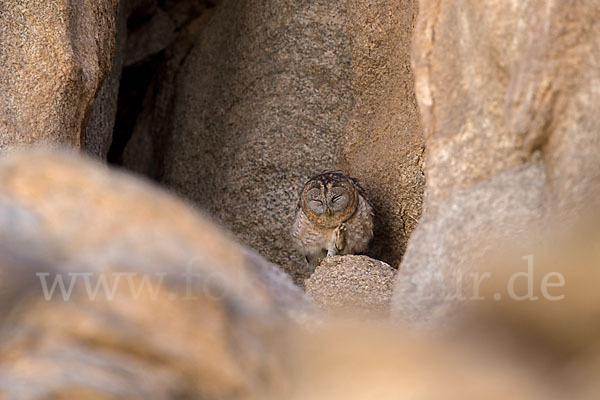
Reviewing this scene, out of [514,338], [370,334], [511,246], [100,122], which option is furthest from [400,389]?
[100,122]

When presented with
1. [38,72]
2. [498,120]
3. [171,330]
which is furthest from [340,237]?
[171,330]

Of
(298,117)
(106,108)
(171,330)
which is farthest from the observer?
(298,117)

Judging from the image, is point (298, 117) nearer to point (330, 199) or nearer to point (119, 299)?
point (330, 199)

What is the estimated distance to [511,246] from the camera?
263 centimetres

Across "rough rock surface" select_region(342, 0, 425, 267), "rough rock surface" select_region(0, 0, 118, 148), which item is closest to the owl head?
"rough rock surface" select_region(342, 0, 425, 267)

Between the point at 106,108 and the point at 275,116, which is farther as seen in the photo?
the point at 275,116

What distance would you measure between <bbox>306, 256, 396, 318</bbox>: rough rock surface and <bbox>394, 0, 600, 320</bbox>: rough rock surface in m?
1.15

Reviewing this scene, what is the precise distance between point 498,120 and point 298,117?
3670mm

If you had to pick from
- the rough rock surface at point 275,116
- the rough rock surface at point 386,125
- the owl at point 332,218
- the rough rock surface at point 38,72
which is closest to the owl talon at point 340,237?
the owl at point 332,218

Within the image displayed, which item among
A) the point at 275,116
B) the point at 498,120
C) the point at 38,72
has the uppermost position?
the point at 275,116

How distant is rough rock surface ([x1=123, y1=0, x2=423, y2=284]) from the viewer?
592 centimetres

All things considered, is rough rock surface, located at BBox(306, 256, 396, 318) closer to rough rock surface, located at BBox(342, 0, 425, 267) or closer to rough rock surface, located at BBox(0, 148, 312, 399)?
rough rock surface, located at BBox(342, 0, 425, 267)

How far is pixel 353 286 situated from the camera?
4.23 metres

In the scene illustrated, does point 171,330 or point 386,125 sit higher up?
point 386,125
